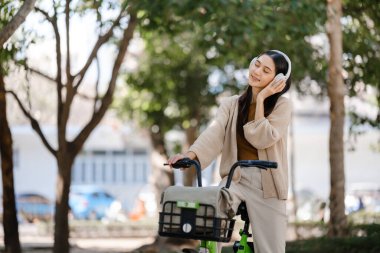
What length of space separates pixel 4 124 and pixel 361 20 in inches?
222

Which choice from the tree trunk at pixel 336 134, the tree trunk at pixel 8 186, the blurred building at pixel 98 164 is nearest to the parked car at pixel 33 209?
the blurred building at pixel 98 164

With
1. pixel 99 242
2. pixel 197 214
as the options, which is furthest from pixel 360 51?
pixel 99 242

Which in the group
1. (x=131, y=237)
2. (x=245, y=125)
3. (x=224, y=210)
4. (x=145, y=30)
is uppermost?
(x=145, y=30)

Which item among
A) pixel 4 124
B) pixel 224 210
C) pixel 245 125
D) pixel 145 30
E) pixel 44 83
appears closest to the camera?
pixel 224 210

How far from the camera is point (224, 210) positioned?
17.4 ft

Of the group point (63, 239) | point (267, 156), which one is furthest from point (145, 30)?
point (267, 156)

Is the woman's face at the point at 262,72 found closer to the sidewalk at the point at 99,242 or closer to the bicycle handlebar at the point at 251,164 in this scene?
the bicycle handlebar at the point at 251,164

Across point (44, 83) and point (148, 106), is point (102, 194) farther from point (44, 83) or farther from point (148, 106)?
point (148, 106)

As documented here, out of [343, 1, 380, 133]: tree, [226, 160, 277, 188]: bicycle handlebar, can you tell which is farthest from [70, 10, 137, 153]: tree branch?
[226, 160, 277, 188]: bicycle handlebar

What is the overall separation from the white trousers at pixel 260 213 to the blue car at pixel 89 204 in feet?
99.7

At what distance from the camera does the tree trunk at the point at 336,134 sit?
44.1ft

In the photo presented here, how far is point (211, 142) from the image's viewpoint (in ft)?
19.3

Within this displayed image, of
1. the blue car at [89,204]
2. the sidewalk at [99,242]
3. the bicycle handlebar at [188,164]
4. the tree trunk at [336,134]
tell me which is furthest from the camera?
the blue car at [89,204]

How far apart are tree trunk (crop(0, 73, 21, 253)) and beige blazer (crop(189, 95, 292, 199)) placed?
6.98m
